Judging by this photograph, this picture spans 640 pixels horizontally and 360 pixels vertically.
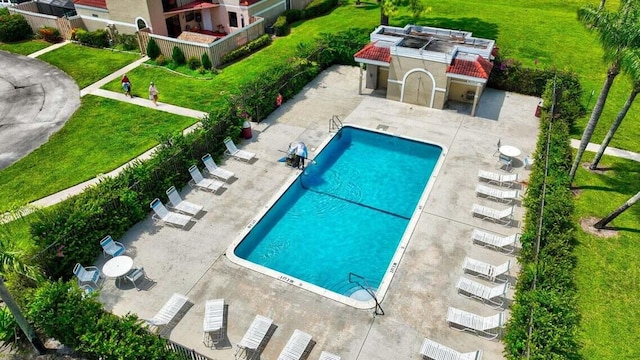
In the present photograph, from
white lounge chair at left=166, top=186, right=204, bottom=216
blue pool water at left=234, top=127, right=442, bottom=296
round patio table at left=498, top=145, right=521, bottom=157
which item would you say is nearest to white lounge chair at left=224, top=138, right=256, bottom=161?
blue pool water at left=234, top=127, right=442, bottom=296

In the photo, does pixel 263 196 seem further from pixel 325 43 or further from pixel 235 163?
pixel 325 43

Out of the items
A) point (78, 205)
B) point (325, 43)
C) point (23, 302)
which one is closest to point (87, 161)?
point (78, 205)

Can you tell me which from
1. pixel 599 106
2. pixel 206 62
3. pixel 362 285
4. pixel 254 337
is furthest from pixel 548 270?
pixel 206 62

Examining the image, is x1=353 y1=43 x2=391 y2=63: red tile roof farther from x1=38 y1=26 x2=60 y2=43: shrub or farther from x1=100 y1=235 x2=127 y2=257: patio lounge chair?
x1=38 y1=26 x2=60 y2=43: shrub

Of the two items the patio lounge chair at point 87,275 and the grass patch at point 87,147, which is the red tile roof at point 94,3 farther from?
the patio lounge chair at point 87,275

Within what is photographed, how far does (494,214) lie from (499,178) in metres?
2.92

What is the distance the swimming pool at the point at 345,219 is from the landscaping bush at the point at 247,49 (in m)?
14.3

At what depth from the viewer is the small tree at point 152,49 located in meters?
33.8

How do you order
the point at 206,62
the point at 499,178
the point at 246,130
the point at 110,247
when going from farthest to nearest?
the point at 206,62
the point at 246,130
the point at 499,178
the point at 110,247

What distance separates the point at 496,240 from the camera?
17375 millimetres

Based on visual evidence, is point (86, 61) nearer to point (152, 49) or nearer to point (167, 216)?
point (152, 49)

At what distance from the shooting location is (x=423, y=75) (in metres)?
27.5

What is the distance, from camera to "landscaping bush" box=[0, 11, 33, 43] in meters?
38.7

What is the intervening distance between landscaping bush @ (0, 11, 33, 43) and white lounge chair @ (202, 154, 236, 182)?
31.3 meters
